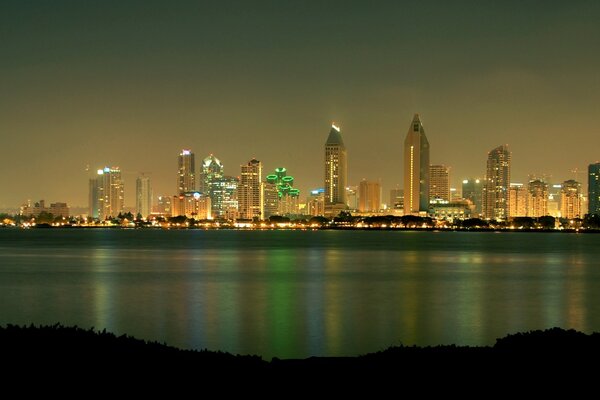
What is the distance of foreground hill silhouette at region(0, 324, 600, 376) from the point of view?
10.6 metres

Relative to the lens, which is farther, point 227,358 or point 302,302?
point 302,302

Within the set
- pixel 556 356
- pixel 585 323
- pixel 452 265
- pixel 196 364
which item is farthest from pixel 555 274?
pixel 196 364

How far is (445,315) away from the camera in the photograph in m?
31.4

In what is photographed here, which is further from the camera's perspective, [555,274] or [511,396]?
[555,274]

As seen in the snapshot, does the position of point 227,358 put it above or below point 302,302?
above

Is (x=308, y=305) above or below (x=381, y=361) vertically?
below

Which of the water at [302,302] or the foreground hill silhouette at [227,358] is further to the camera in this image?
the water at [302,302]

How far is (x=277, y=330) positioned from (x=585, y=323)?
13.9 metres

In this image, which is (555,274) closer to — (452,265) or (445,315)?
(452,265)

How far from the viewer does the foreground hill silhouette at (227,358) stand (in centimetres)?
1058

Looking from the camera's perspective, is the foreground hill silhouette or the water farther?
the water

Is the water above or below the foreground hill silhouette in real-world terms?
Answer: below

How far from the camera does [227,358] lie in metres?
12.0

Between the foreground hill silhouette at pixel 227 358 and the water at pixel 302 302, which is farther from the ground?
the foreground hill silhouette at pixel 227 358
